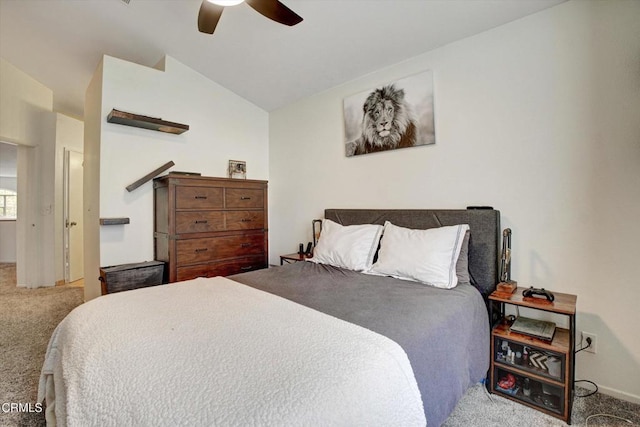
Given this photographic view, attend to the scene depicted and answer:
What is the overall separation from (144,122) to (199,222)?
110cm

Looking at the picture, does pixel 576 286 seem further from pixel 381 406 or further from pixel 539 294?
pixel 381 406

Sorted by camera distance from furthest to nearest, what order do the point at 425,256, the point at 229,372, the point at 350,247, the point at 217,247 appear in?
1. the point at 217,247
2. the point at 350,247
3. the point at 425,256
4. the point at 229,372

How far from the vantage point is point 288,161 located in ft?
12.6

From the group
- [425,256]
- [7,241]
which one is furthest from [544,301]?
[7,241]

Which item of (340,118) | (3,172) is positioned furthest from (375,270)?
(3,172)

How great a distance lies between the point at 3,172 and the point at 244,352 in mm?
10743

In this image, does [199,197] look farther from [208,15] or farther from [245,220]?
[208,15]

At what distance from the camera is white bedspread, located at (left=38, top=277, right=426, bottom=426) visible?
761 mm

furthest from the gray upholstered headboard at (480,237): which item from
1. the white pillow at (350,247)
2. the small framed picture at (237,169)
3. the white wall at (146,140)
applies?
the white wall at (146,140)

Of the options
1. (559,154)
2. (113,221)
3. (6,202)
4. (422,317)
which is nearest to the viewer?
(422,317)

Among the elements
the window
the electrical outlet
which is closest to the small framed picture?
the electrical outlet

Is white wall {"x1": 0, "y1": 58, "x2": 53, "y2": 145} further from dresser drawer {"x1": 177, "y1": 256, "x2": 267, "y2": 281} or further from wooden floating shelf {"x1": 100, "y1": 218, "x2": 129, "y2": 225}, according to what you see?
dresser drawer {"x1": 177, "y1": 256, "x2": 267, "y2": 281}

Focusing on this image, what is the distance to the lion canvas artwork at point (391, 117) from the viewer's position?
2.52m

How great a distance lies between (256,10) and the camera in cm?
182
